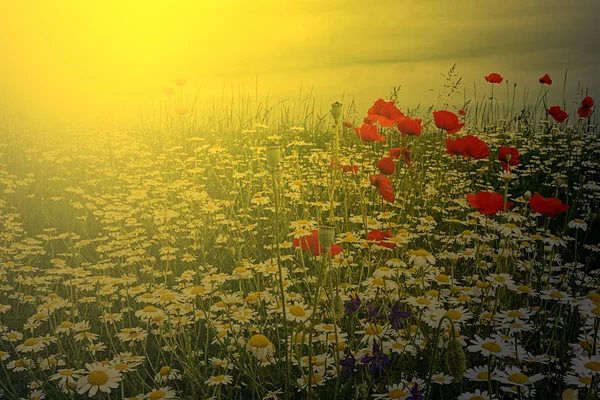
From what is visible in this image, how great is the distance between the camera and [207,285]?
189cm

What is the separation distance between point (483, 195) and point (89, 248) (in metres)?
2.48

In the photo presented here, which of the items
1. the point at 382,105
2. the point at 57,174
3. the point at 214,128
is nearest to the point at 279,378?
the point at 382,105

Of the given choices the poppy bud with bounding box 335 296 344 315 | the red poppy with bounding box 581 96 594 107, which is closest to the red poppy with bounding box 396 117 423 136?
the poppy bud with bounding box 335 296 344 315

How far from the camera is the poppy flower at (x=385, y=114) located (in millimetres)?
2498

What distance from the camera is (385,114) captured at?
255 centimetres

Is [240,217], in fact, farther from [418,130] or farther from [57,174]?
[57,174]

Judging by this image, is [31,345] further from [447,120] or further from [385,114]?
[447,120]

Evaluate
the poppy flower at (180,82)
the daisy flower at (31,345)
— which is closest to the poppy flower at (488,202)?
the daisy flower at (31,345)

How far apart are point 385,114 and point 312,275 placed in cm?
80

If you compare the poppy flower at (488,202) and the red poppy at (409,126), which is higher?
the red poppy at (409,126)

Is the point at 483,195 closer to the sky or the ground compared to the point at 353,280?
closer to the sky

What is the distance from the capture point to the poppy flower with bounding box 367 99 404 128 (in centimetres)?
250

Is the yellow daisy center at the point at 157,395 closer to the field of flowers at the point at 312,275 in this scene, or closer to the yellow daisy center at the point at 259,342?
the field of flowers at the point at 312,275

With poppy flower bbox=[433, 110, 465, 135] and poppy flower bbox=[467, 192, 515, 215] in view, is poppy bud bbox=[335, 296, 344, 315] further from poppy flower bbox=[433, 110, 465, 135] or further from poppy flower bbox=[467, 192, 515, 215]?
poppy flower bbox=[433, 110, 465, 135]
